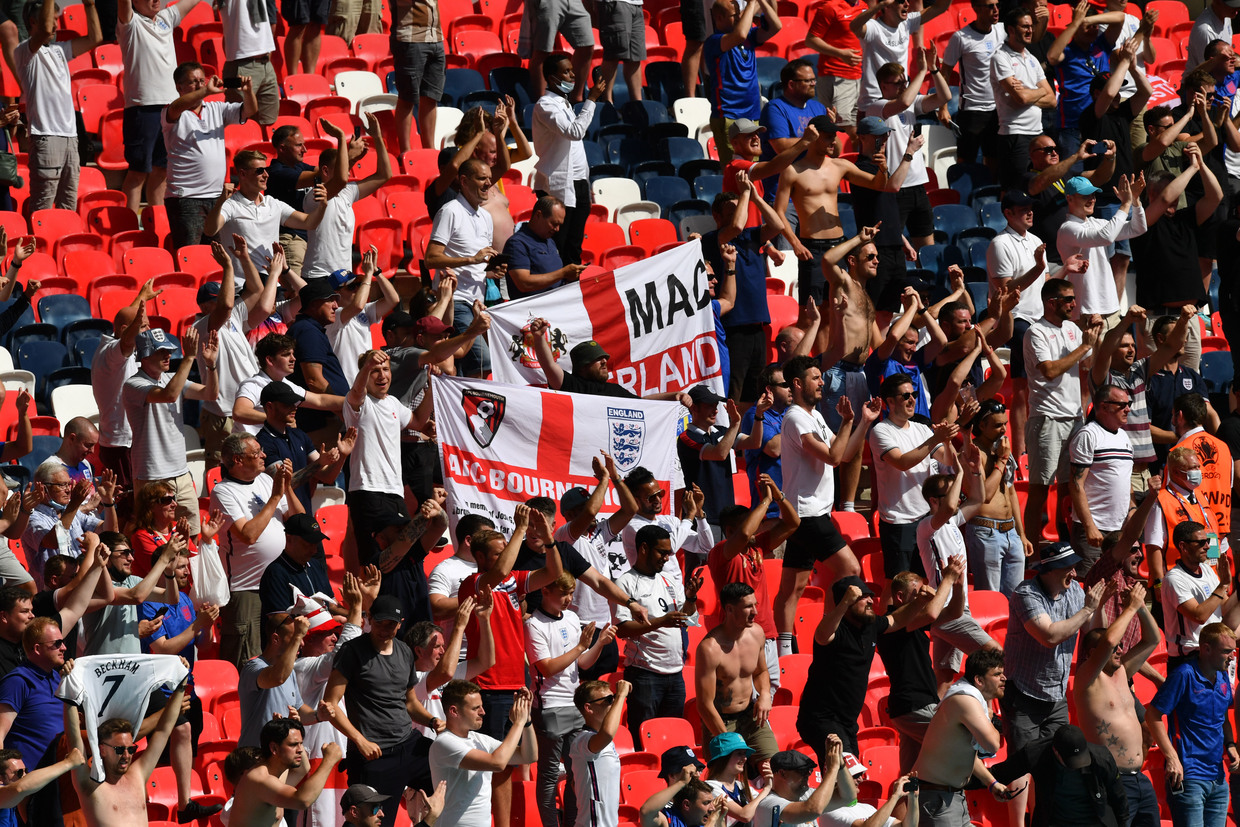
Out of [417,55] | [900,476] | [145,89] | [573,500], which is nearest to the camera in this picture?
[573,500]

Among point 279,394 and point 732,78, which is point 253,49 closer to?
point 732,78

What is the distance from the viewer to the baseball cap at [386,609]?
9102 mm

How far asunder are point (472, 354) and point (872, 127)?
3.87 m

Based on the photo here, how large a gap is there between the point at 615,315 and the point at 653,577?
2328 millimetres

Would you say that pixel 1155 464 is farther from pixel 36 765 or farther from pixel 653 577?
pixel 36 765

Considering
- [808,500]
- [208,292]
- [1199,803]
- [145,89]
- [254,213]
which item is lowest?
[1199,803]

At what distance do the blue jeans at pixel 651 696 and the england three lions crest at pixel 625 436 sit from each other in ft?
4.62

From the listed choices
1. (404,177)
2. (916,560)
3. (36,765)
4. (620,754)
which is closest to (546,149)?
(404,177)

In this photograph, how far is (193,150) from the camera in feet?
41.8

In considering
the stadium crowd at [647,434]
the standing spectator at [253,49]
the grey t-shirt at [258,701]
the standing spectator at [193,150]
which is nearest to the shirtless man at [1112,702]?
the stadium crowd at [647,434]

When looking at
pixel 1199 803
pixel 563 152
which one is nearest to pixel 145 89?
pixel 563 152

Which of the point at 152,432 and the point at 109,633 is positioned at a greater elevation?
the point at 152,432

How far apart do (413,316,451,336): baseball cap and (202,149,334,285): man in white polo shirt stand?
47.9 inches

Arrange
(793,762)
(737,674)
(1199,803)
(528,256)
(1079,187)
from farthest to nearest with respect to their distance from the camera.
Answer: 1. (1079,187)
2. (528,256)
3. (1199,803)
4. (737,674)
5. (793,762)
